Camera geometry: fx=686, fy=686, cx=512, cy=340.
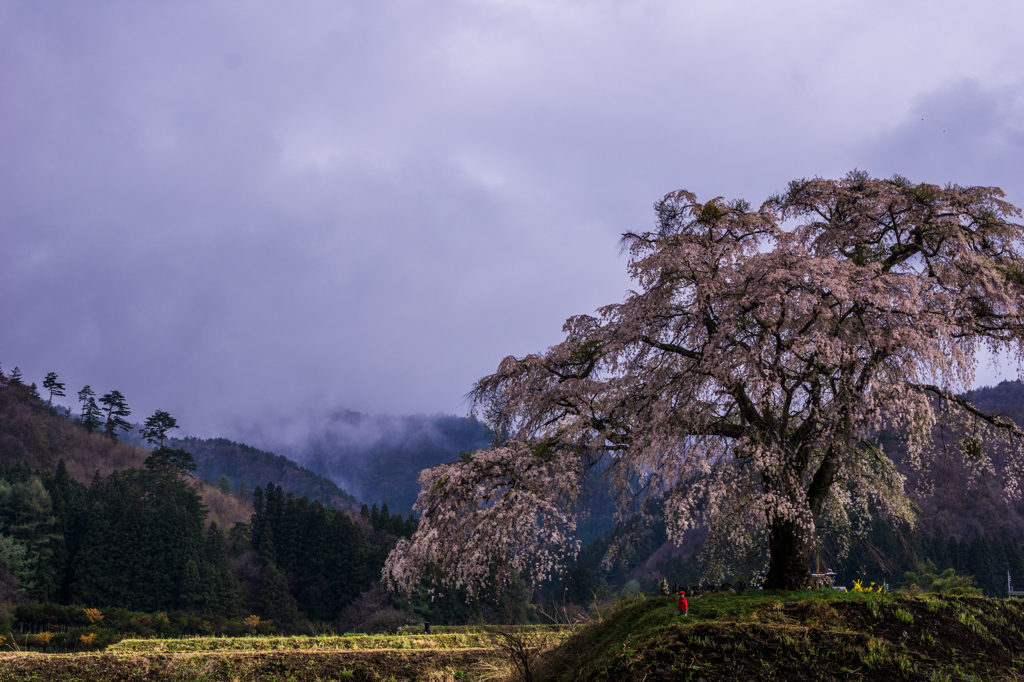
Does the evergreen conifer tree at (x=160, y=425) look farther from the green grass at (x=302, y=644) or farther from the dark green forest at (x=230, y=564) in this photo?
the green grass at (x=302, y=644)

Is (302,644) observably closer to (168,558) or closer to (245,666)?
(245,666)

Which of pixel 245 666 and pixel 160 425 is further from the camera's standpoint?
pixel 160 425

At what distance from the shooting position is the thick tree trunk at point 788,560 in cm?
1309

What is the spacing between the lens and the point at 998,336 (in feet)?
40.9

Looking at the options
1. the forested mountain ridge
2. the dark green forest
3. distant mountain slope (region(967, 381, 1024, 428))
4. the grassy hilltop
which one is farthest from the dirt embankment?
distant mountain slope (region(967, 381, 1024, 428))

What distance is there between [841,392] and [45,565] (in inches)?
2391

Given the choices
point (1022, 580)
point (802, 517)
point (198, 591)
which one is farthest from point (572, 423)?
point (1022, 580)

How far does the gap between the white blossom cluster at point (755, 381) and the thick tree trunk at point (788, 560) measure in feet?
0.13

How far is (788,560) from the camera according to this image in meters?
13.2

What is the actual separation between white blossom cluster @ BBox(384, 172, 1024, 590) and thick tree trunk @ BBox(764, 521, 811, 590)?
40 millimetres

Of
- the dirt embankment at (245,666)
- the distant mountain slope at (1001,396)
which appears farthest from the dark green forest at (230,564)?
the dirt embankment at (245,666)

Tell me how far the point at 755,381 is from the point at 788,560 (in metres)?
4.37

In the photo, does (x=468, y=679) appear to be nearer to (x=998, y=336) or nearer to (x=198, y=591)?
(x=998, y=336)

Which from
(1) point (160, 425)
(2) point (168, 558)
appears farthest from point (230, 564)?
(1) point (160, 425)
